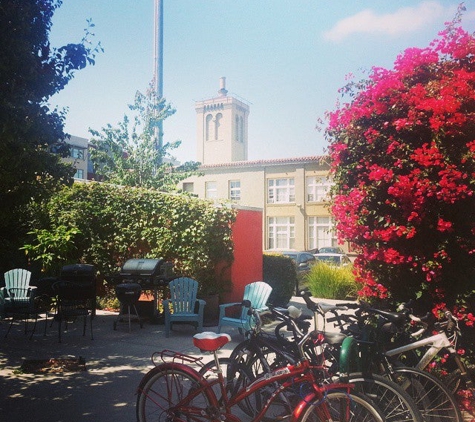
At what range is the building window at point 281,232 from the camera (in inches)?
1382

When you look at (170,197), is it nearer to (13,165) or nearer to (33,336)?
(33,336)

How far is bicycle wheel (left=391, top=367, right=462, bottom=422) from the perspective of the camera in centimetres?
349

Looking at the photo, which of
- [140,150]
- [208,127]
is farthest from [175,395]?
[208,127]

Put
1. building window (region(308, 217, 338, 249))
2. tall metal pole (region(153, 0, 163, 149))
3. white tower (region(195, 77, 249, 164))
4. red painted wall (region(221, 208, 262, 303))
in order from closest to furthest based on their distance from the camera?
red painted wall (region(221, 208, 262, 303)) → tall metal pole (region(153, 0, 163, 149)) → building window (region(308, 217, 338, 249)) → white tower (region(195, 77, 249, 164))

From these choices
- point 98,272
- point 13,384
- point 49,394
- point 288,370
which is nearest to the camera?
point 288,370

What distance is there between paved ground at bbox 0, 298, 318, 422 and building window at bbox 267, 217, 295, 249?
26582 mm

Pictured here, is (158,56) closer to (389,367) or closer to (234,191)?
(234,191)

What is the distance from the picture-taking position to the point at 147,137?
2111 centimetres

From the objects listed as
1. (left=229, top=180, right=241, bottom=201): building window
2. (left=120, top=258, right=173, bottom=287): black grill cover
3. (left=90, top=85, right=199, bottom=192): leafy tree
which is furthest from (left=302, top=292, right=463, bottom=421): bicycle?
(left=229, top=180, right=241, bottom=201): building window

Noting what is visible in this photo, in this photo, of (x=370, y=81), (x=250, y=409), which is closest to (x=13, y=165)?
(x=250, y=409)

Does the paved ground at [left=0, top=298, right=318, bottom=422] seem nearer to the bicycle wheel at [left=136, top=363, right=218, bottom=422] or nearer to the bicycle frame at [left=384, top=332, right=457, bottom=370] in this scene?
the bicycle wheel at [left=136, top=363, right=218, bottom=422]

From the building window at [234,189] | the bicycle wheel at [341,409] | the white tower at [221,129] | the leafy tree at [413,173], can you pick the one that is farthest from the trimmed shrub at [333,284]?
the white tower at [221,129]

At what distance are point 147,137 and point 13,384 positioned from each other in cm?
1680

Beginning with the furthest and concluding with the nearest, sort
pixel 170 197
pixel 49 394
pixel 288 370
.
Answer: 1. pixel 170 197
2. pixel 49 394
3. pixel 288 370
